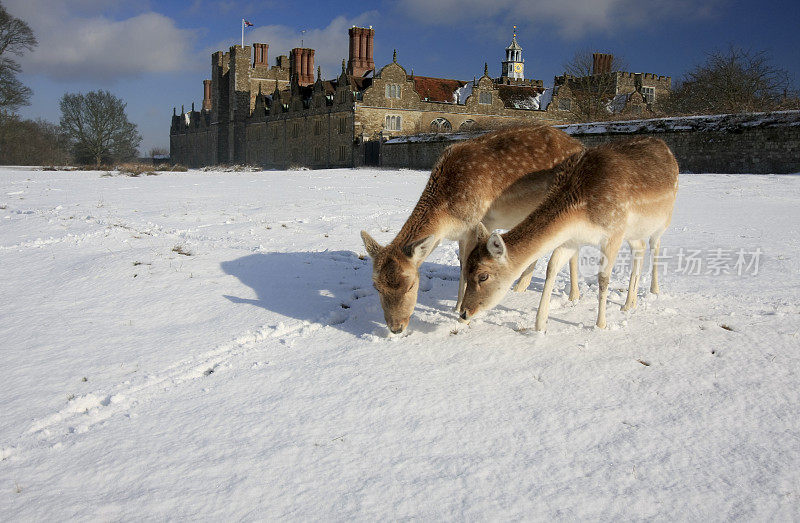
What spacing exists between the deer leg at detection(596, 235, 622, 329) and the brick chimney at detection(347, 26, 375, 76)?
5705 centimetres

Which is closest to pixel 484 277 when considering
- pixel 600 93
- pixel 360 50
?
pixel 600 93

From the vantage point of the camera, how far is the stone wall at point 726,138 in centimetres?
1833

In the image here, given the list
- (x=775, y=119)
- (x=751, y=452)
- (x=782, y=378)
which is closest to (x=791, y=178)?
(x=775, y=119)

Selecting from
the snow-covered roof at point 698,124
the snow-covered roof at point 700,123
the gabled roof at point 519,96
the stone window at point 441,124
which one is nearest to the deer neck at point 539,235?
the snow-covered roof at point 698,124

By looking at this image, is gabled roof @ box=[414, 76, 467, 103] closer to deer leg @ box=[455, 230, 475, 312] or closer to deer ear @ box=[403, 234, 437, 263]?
deer leg @ box=[455, 230, 475, 312]

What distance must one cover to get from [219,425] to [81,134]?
218ft

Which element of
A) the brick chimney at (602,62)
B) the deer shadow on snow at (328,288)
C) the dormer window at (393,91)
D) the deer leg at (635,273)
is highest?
Result: the brick chimney at (602,62)

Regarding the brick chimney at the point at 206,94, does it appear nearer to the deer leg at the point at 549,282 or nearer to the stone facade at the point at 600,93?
the stone facade at the point at 600,93

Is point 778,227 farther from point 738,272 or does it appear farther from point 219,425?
point 219,425

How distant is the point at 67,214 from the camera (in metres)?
10.8

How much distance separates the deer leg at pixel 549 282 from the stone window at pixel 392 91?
46.8 metres

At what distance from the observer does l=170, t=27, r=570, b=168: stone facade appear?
49.4m

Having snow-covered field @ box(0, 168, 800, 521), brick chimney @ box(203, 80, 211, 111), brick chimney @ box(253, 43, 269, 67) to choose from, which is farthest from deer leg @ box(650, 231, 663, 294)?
brick chimney @ box(203, 80, 211, 111)

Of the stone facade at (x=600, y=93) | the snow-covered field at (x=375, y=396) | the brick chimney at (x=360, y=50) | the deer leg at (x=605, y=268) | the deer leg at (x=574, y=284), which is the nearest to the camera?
the snow-covered field at (x=375, y=396)
